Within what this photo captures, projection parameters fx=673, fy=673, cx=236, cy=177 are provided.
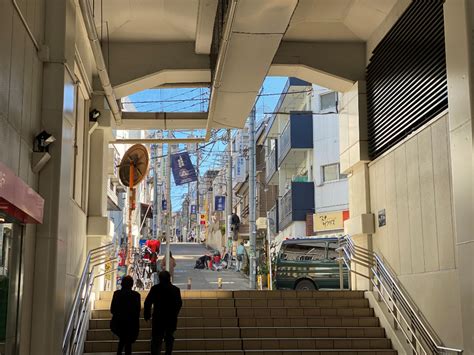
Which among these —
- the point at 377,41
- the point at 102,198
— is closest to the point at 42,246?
the point at 102,198

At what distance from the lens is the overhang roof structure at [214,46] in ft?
40.1

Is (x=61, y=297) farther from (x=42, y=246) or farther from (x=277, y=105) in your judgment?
(x=277, y=105)

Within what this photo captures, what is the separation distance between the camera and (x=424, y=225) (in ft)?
32.3

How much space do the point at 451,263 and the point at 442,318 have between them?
81 centimetres

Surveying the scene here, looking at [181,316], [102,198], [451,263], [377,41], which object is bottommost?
[181,316]

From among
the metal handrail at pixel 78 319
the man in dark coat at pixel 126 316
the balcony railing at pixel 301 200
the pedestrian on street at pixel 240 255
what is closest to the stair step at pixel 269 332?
the metal handrail at pixel 78 319

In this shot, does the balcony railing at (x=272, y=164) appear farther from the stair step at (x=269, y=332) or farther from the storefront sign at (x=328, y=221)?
the stair step at (x=269, y=332)

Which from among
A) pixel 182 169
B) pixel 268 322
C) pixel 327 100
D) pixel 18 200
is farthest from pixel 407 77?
pixel 182 169

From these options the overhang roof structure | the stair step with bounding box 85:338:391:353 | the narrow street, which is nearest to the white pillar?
the stair step with bounding box 85:338:391:353

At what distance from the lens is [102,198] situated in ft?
42.9

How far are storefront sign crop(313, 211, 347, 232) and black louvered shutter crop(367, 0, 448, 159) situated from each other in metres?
12.8

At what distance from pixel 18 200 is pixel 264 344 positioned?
17.7 ft

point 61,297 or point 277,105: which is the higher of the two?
point 277,105

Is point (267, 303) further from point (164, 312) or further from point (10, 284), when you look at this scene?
point (10, 284)
